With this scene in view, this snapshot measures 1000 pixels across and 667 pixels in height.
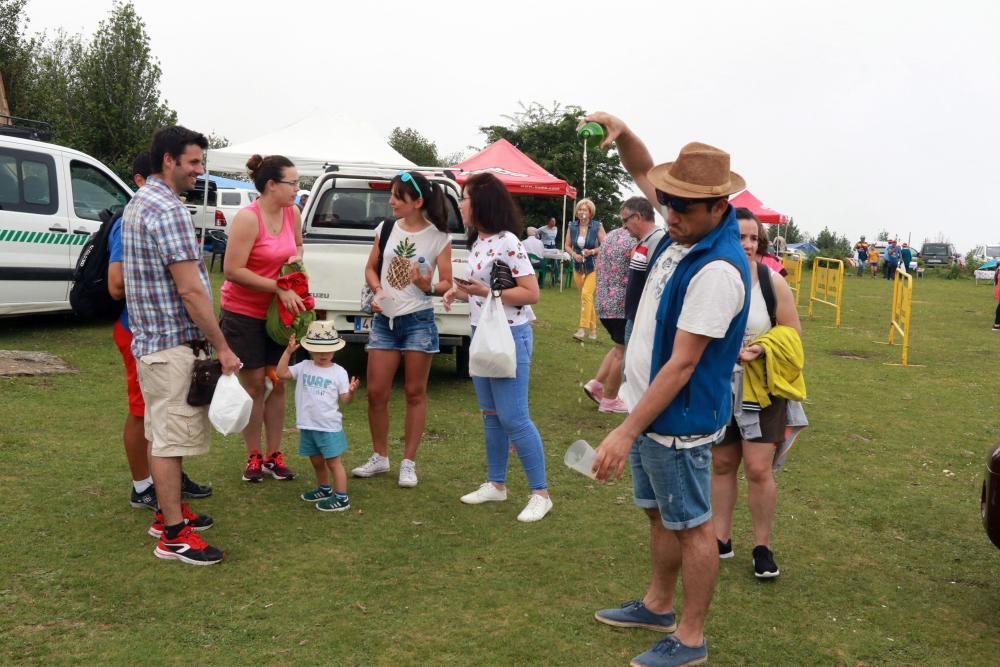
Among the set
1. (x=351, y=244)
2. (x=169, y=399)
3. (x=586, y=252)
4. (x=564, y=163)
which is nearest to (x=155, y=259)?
(x=169, y=399)

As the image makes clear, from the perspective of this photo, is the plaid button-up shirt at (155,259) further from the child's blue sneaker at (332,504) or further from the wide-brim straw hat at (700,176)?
the wide-brim straw hat at (700,176)

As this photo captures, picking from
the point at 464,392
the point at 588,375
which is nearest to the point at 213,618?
the point at 464,392

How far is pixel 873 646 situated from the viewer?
3.75 m

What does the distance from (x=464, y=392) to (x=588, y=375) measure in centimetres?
196

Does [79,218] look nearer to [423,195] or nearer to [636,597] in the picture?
[423,195]

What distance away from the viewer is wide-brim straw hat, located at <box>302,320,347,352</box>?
5070 mm

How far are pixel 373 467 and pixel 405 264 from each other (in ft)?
4.35

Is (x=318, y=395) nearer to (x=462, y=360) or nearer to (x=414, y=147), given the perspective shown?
(x=462, y=360)

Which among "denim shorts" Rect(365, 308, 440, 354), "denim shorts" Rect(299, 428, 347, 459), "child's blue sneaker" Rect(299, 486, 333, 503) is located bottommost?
"child's blue sneaker" Rect(299, 486, 333, 503)

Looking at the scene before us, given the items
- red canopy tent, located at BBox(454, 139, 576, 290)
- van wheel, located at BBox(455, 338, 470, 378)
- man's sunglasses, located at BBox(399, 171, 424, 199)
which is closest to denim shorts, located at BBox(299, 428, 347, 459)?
man's sunglasses, located at BBox(399, 171, 424, 199)

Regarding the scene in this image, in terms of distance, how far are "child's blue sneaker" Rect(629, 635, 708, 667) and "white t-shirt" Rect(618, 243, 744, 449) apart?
805 mm

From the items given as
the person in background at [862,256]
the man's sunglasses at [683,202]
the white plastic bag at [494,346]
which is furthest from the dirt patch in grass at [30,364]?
the person in background at [862,256]

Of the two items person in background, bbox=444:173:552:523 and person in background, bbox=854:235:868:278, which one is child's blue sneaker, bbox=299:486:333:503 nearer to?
person in background, bbox=444:173:552:523

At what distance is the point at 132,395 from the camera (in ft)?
15.6
